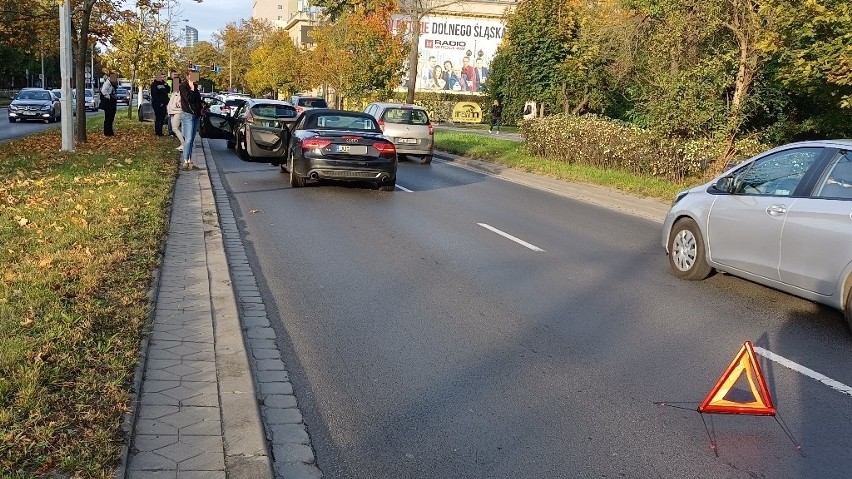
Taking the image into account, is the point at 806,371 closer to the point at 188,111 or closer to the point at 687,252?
the point at 687,252

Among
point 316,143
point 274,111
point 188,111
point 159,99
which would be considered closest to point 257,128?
point 188,111

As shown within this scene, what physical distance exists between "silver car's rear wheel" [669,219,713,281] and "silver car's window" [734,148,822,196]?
0.76 meters

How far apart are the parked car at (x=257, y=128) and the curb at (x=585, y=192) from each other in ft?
18.3

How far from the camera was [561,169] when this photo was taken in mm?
20781

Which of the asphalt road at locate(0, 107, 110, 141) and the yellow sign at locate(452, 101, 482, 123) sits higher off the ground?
the yellow sign at locate(452, 101, 482, 123)

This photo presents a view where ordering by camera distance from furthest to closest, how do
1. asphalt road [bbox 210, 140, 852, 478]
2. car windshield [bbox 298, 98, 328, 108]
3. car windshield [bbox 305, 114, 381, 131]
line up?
car windshield [bbox 298, 98, 328, 108], car windshield [bbox 305, 114, 381, 131], asphalt road [bbox 210, 140, 852, 478]

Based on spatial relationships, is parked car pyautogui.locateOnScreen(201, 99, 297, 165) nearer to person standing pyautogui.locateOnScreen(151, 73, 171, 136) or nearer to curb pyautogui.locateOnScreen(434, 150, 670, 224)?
person standing pyautogui.locateOnScreen(151, 73, 171, 136)

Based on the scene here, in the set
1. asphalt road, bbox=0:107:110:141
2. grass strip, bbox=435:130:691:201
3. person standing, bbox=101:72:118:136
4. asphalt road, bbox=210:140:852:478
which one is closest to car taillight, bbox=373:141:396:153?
asphalt road, bbox=210:140:852:478

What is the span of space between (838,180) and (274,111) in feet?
52.0

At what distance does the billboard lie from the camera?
2489 inches

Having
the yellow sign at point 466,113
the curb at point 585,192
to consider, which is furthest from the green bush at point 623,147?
the yellow sign at point 466,113

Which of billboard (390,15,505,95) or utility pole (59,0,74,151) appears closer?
utility pole (59,0,74,151)

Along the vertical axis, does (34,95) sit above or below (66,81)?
below

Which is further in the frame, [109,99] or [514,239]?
[109,99]
